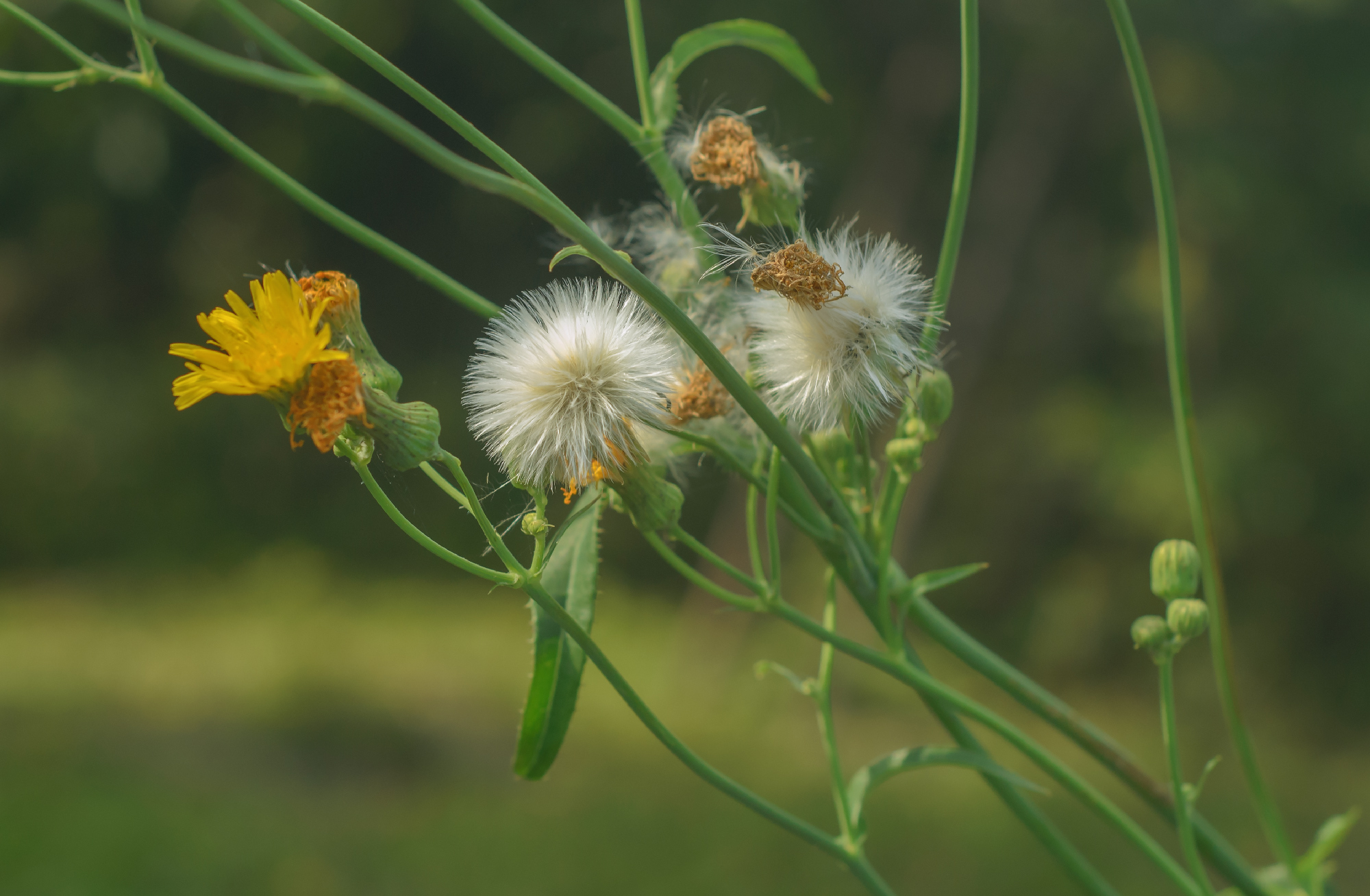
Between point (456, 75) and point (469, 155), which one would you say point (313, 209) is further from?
point (456, 75)

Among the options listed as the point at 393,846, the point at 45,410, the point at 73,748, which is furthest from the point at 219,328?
the point at 45,410

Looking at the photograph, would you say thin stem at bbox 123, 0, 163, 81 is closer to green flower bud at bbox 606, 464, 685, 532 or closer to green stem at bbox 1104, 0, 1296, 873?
green flower bud at bbox 606, 464, 685, 532

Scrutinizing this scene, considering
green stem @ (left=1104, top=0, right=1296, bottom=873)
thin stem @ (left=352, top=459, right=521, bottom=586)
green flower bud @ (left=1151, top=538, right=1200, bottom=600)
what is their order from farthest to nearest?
green flower bud @ (left=1151, top=538, right=1200, bottom=600) → green stem @ (left=1104, top=0, right=1296, bottom=873) → thin stem @ (left=352, top=459, right=521, bottom=586)

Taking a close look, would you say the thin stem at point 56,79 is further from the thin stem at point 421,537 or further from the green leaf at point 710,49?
the green leaf at point 710,49

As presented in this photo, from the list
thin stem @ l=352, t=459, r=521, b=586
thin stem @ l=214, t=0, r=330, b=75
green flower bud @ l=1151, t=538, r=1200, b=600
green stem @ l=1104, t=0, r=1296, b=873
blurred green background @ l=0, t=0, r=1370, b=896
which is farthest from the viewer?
blurred green background @ l=0, t=0, r=1370, b=896

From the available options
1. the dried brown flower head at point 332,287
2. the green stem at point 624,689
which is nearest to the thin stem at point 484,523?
the green stem at point 624,689

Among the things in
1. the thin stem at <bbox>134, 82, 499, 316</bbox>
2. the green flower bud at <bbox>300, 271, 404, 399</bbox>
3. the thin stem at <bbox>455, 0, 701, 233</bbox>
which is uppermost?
the thin stem at <bbox>455, 0, 701, 233</bbox>

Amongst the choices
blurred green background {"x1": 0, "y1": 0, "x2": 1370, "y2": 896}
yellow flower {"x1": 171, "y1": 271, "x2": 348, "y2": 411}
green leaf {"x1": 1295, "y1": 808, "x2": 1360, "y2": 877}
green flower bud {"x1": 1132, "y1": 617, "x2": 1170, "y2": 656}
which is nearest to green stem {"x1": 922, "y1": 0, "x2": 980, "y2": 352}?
green flower bud {"x1": 1132, "y1": 617, "x2": 1170, "y2": 656}
